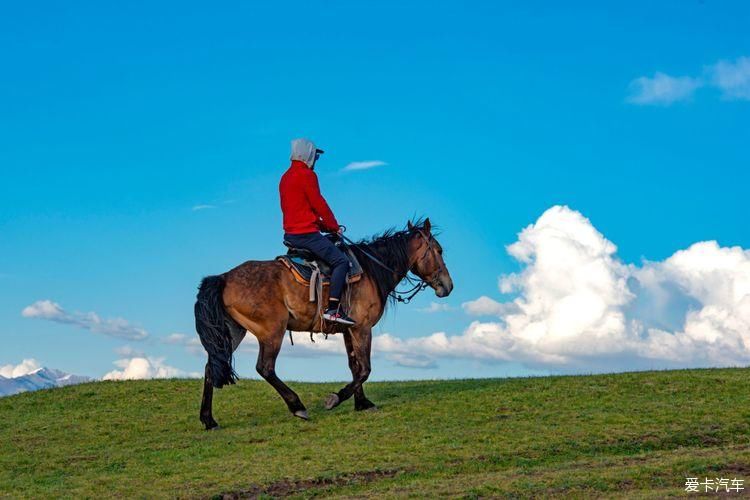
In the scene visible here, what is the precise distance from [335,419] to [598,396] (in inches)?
195

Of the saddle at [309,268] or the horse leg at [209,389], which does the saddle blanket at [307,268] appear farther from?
the horse leg at [209,389]

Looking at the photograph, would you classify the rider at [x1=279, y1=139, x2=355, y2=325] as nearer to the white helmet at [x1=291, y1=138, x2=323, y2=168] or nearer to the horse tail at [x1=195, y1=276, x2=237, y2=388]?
the white helmet at [x1=291, y1=138, x2=323, y2=168]

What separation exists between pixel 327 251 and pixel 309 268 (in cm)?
45

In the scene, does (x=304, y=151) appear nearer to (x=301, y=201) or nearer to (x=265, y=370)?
(x=301, y=201)

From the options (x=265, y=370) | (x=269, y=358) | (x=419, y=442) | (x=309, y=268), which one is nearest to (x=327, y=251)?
(x=309, y=268)

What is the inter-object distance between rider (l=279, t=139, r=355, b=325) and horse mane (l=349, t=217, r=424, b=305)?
847mm

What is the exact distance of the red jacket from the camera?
15844 millimetres

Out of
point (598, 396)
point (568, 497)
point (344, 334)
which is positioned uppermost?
point (344, 334)

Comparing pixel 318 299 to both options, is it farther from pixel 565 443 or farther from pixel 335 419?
pixel 565 443

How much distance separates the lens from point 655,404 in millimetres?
15609

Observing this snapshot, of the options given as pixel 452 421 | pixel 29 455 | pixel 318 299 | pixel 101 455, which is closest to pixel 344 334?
pixel 318 299

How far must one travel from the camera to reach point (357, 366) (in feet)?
53.8
